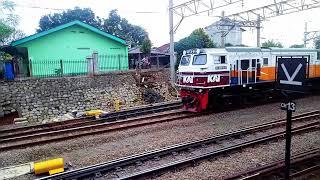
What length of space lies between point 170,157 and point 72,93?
12.0 meters

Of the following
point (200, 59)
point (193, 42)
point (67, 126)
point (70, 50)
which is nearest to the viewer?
point (67, 126)

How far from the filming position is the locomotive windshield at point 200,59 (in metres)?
13.7

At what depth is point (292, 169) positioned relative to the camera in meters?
6.97

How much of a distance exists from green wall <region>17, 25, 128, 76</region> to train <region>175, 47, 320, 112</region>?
10.9 m

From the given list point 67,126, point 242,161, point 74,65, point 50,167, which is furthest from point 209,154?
point 74,65

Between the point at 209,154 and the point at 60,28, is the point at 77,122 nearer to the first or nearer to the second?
the point at 209,154

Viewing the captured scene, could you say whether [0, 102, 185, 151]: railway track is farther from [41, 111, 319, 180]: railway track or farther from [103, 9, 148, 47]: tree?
[103, 9, 148, 47]: tree

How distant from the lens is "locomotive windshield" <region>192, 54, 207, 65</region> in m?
13.7

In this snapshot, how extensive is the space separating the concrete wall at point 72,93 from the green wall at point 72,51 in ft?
10.9

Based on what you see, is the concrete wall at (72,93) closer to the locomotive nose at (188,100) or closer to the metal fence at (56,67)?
the metal fence at (56,67)

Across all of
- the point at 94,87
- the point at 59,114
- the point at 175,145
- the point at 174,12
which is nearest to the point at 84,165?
the point at 175,145

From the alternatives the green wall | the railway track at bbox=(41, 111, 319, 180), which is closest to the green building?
the green wall

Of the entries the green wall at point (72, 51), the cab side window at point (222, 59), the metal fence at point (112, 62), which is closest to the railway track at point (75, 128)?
the cab side window at point (222, 59)

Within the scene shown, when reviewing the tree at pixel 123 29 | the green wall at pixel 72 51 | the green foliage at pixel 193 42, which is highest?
the tree at pixel 123 29
